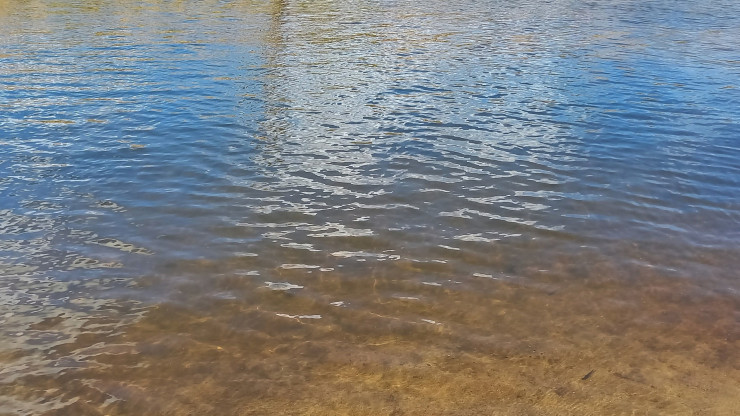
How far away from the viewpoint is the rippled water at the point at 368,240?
6.65 meters

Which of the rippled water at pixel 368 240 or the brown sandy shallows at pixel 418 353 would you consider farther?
the rippled water at pixel 368 240

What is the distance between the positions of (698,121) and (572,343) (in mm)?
10673

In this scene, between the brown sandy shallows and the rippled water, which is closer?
the brown sandy shallows

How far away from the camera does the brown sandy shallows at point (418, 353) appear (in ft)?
20.7

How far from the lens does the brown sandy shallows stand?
248 inches

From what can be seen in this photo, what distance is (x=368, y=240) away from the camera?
977 centimetres

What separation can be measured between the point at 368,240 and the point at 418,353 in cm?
296

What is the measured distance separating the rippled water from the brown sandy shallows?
3 centimetres

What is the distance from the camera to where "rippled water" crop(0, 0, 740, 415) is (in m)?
6.65

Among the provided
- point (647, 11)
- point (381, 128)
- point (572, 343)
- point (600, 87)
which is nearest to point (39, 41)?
point (381, 128)

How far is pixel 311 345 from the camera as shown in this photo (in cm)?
723

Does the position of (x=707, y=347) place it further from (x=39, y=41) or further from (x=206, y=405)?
(x=39, y=41)

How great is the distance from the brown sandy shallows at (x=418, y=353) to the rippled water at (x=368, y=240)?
3 centimetres

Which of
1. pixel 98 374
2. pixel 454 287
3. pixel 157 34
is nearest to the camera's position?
pixel 98 374
